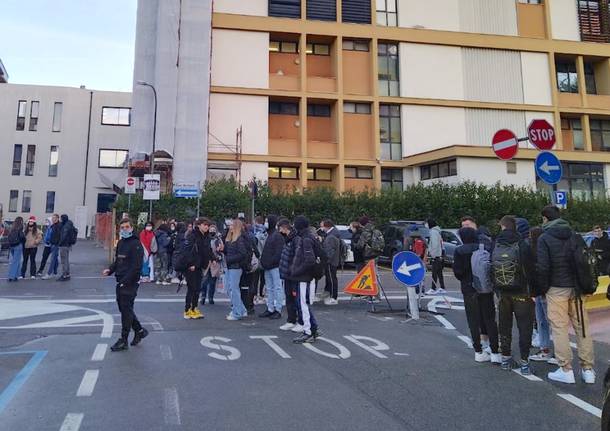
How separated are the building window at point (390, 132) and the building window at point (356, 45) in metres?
4.17

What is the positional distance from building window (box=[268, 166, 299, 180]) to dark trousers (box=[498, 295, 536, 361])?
2579 cm

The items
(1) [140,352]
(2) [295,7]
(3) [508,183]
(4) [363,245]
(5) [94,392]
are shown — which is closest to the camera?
(5) [94,392]

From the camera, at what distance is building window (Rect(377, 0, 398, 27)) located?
107 feet

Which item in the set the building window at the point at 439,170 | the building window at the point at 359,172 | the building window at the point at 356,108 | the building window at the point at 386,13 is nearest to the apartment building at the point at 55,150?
the building window at the point at 356,108

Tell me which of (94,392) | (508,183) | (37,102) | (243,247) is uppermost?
(37,102)

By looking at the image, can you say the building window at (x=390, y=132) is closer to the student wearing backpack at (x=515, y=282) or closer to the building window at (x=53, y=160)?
the student wearing backpack at (x=515, y=282)

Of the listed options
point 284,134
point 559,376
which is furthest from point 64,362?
point 284,134

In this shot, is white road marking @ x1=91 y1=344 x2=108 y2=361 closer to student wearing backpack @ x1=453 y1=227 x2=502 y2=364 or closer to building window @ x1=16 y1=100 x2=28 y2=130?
student wearing backpack @ x1=453 y1=227 x2=502 y2=364

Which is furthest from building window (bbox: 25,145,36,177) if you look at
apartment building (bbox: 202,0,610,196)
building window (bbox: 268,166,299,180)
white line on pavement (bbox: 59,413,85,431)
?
white line on pavement (bbox: 59,413,85,431)

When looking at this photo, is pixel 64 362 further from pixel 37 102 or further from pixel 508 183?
pixel 37 102

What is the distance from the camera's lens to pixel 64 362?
5848 millimetres

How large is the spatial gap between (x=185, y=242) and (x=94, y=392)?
3.95m

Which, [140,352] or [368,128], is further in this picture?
[368,128]

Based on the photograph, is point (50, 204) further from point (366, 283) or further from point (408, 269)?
point (408, 269)
